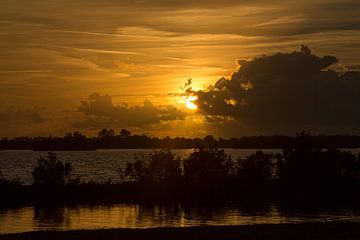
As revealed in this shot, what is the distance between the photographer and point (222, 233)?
3969 cm

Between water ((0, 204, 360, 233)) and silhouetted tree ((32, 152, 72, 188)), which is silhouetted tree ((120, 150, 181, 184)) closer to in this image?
silhouetted tree ((32, 152, 72, 188))

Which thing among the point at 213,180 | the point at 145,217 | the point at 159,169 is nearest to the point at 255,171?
the point at 213,180

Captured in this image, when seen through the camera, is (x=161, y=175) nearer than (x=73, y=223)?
No

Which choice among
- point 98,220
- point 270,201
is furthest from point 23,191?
point 270,201

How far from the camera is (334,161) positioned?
84.7 m

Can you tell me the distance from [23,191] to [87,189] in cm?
755

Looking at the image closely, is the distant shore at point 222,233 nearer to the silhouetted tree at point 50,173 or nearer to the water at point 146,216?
the water at point 146,216

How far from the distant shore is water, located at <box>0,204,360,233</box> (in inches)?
401

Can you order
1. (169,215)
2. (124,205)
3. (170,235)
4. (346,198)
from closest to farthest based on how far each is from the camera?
(170,235) < (169,215) < (124,205) < (346,198)

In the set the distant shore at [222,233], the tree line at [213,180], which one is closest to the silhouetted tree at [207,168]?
the tree line at [213,180]

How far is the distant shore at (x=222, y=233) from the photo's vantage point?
37.9 m

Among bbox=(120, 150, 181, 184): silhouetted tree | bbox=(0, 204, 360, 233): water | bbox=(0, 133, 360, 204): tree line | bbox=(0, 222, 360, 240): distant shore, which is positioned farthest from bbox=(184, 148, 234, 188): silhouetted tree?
bbox=(0, 222, 360, 240): distant shore

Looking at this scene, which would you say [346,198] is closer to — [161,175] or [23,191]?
[161,175]

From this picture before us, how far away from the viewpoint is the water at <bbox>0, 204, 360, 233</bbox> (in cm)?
5356
